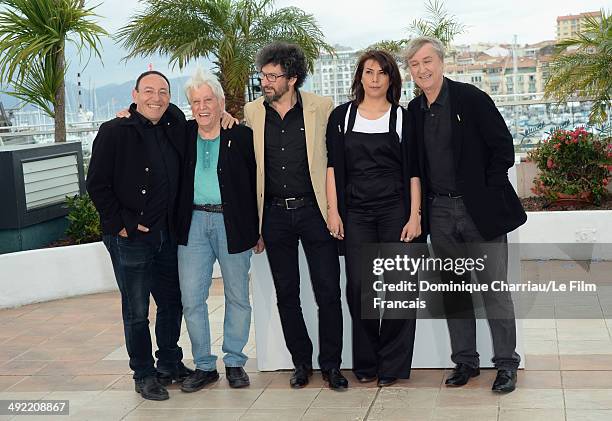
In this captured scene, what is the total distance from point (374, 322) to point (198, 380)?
3.49 feet

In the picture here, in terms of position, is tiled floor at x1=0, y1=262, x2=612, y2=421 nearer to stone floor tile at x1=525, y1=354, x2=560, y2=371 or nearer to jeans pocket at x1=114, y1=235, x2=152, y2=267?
stone floor tile at x1=525, y1=354, x2=560, y2=371

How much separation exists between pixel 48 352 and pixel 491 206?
343 cm

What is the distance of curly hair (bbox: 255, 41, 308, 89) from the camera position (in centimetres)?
517

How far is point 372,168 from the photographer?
5090 millimetres

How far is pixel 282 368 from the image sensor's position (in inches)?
227

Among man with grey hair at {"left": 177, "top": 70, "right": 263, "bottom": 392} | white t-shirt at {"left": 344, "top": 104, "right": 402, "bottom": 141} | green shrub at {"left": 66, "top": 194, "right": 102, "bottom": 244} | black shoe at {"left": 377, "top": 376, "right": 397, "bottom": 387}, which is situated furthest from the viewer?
green shrub at {"left": 66, "top": 194, "right": 102, "bottom": 244}

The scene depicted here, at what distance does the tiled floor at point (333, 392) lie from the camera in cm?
488

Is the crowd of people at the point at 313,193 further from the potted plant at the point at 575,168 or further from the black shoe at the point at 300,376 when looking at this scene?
the potted plant at the point at 575,168

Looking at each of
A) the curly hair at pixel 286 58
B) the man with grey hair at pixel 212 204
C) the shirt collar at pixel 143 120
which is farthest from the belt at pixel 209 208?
the curly hair at pixel 286 58

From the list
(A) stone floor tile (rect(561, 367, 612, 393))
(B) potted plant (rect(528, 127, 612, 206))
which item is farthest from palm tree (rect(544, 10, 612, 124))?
(A) stone floor tile (rect(561, 367, 612, 393))

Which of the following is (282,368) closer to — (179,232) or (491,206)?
(179,232)

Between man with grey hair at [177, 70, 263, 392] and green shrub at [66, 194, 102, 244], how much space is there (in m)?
3.85

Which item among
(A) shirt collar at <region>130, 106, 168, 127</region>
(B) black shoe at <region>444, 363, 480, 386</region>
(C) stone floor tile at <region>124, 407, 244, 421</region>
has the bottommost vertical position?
(C) stone floor tile at <region>124, 407, 244, 421</region>

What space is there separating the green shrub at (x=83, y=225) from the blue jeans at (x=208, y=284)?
12.4 feet
